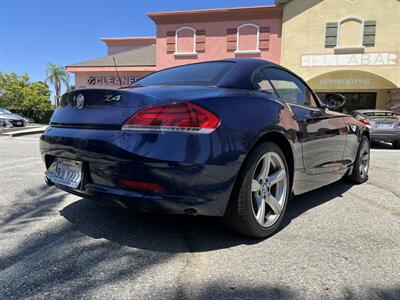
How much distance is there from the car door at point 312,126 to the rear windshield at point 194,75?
0.46 metres

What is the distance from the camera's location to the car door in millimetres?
3250

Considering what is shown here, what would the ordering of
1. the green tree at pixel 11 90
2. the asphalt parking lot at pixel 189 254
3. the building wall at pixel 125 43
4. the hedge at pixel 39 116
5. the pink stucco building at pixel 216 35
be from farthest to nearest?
the green tree at pixel 11 90
the building wall at pixel 125 43
the hedge at pixel 39 116
the pink stucco building at pixel 216 35
the asphalt parking lot at pixel 189 254

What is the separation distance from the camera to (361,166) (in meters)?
4.91

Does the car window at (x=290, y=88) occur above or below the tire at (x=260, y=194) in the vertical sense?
above

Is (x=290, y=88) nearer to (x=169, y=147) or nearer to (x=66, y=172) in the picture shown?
(x=169, y=147)

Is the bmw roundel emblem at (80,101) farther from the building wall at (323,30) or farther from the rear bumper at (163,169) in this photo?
the building wall at (323,30)

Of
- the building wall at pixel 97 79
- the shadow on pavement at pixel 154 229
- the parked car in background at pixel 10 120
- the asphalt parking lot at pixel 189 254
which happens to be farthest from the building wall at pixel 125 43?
the shadow on pavement at pixel 154 229

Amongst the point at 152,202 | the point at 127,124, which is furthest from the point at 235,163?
the point at 127,124

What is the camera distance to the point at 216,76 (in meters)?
2.90

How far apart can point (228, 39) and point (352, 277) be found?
17943 millimetres

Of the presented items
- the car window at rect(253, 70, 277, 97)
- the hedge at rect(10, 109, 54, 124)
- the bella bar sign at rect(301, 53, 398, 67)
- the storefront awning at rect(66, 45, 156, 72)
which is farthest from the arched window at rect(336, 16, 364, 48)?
the hedge at rect(10, 109, 54, 124)

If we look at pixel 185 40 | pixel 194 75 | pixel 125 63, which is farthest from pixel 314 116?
pixel 125 63

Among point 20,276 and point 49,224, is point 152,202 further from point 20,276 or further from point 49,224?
point 49,224

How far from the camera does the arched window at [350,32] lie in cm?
1708
